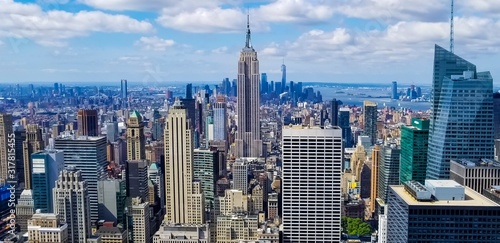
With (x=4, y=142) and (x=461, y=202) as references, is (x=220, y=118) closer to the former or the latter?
(x=4, y=142)

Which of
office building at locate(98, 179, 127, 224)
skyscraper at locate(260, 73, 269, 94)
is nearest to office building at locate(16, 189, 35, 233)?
office building at locate(98, 179, 127, 224)

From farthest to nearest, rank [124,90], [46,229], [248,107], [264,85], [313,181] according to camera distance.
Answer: [248,107], [264,85], [124,90], [313,181], [46,229]

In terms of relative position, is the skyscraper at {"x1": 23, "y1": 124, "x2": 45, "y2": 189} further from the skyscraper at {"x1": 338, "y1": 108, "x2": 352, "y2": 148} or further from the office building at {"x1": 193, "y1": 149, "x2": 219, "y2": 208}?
the skyscraper at {"x1": 338, "y1": 108, "x2": 352, "y2": 148}

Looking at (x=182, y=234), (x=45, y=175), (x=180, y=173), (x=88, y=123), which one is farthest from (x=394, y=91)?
(x=45, y=175)

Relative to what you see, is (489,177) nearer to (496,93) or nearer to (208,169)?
(496,93)

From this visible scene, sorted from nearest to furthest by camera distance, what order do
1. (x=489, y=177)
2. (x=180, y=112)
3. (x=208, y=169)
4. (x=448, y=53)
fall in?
(x=489, y=177)
(x=448, y=53)
(x=180, y=112)
(x=208, y=169)

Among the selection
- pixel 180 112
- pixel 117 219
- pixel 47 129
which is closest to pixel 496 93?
pixel 180 112
